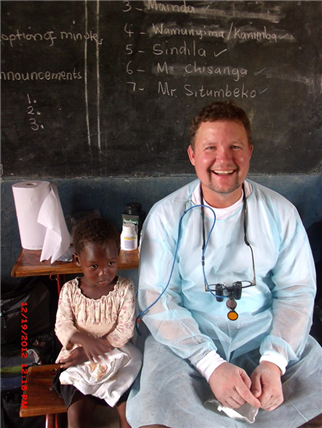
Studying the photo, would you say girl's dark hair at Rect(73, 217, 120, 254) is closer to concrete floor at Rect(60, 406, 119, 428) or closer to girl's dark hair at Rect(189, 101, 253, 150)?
girl's dark hair at Rect(189, 101, 253, 150)

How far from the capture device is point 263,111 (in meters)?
2.26

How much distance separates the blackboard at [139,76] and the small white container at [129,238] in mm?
413

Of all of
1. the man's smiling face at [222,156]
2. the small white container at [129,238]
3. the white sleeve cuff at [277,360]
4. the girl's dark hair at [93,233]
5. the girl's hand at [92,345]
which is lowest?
the girl's hand at [92,345]

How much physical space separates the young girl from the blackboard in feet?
2.47

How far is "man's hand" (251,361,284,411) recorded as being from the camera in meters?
1.23

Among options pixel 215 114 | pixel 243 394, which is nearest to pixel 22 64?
pixel 215 114

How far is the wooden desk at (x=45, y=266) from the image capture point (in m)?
1.74

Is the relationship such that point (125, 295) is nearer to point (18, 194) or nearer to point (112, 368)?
point (112, 368)

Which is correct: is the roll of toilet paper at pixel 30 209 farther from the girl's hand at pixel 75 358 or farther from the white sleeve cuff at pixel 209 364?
the white sleeve cuff at pixel 209 364

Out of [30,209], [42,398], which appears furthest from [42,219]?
[42,398]

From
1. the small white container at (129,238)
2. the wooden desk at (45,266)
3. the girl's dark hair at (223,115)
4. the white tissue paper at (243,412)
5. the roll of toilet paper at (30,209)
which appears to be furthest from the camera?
the small white container at (129,238)

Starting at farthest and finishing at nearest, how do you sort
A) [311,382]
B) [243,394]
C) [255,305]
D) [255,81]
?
[255,81] < [255,305] < [311,382] < [243,394]

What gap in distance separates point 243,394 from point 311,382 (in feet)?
0.96

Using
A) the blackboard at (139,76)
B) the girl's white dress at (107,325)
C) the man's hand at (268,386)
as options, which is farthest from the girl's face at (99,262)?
the blackboard at (139,76)
